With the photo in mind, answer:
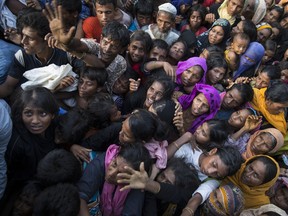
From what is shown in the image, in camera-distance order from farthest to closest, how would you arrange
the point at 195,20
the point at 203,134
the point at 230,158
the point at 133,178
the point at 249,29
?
the point at 195,20 → the point at 249,29 → the point at 203,134 → the point at 230,158 → the point at 133,178

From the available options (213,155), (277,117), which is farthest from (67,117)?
(277,117)

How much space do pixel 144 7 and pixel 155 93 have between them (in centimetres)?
164

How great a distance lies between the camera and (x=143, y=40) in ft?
10.1

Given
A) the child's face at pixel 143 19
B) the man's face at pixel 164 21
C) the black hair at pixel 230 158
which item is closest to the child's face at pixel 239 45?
the man's face at pixel 164 21

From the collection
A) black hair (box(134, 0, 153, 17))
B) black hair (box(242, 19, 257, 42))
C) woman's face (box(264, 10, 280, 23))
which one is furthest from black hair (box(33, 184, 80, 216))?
woman's face (box(264, 10, 280, 23))

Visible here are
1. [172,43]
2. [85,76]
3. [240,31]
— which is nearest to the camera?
[85,76]

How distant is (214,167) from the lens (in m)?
2.29

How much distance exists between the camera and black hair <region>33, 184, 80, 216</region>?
1454 millimetres

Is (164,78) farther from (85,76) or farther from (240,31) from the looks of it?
(240,31)

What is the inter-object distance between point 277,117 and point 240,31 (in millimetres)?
1490

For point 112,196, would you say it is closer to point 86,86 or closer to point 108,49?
point 86,86

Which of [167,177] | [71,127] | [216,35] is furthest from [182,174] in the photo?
[216,35]

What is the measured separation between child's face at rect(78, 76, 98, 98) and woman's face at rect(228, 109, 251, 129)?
1633mm

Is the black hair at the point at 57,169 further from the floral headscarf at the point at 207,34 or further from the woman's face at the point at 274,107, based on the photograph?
the floral headscarf at the point at 207,34
